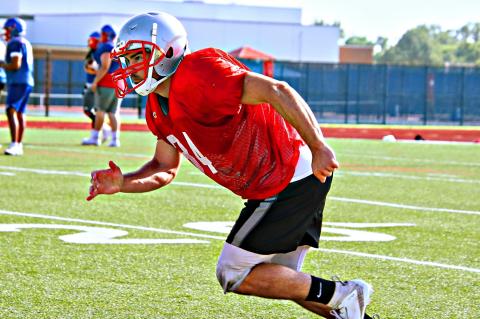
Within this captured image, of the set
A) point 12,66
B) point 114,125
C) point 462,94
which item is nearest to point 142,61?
point 12,66

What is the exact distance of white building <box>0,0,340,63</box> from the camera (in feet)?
200

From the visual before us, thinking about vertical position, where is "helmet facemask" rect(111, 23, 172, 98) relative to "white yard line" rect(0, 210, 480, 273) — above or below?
above

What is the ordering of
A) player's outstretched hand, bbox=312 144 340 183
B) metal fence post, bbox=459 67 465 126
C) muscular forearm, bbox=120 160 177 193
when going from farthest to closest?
metal fence post, bbox=459 67 465 126 < muscular forearm, bbox=120 160 177 193 < player's outstretched hand, bbox=312 144 340 183

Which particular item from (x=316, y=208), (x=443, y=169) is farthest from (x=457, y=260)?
(x=443, y=169)

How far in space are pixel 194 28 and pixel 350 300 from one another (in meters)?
56.1

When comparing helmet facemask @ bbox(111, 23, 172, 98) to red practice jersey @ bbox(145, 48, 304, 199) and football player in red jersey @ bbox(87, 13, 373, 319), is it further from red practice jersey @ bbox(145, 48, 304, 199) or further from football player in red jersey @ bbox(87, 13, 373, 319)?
red practice jersey @ bbox(145, 48, 304, 199)

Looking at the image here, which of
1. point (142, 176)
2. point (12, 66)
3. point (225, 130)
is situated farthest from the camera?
point (12, 66)

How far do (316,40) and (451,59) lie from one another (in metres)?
94.0

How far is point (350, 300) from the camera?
5645 mm

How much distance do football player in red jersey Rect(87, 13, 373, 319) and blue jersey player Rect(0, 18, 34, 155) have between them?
11.4 metres

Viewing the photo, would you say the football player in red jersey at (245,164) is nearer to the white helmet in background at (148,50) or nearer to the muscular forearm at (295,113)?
the white helmet in background at (148,50)

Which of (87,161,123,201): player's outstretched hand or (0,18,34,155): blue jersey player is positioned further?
(0,18,34,155): blue jersey player

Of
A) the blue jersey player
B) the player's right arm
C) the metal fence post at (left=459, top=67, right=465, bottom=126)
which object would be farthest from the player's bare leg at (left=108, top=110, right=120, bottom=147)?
the metal fence post at (left=459, top=67, right=465, bottom=126)

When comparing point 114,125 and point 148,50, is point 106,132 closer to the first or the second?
point 114,125
